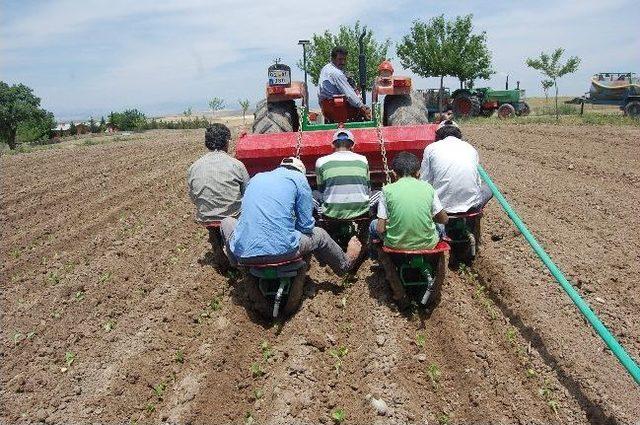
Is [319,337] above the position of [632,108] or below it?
below

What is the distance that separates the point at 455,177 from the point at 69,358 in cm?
353

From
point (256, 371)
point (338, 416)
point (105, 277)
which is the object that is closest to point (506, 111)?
point (105, 277)

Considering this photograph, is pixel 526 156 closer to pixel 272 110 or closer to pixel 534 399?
pixel 272 110

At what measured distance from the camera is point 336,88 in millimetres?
6398

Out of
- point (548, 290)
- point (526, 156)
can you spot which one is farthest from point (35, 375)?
point (526, 156)

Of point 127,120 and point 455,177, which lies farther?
point 127,120

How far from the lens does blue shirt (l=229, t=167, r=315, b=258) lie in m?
4.03

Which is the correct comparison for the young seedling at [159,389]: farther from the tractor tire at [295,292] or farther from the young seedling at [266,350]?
the tractor tire at [295,292]

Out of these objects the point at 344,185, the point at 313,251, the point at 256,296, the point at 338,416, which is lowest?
the point at 338,416

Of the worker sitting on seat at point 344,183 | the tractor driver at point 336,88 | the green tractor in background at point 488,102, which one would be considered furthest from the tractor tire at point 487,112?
the worker sitting on seat at point 344,183

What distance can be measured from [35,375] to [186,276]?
158 cm

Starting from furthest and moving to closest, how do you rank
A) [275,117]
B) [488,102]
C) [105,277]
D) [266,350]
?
1. [488,102]
2. [275,117]
3. [105,277]
4. [266,350]

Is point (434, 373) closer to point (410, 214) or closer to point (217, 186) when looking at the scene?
point (410, 214)

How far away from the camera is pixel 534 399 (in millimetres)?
3232
